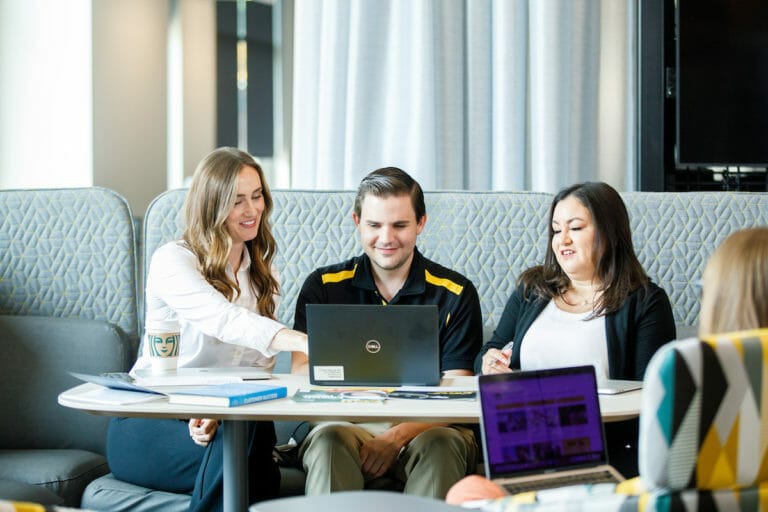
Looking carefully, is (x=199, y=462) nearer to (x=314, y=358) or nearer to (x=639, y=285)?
(x=314, y=358)

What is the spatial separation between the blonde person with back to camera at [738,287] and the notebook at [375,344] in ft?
2.30

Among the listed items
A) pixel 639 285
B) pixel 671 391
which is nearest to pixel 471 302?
pixel 639 285

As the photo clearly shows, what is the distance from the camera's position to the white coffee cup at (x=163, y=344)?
6.75 ft

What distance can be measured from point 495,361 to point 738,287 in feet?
3.55

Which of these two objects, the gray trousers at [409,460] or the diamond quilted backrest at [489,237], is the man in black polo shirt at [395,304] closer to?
the gray trousers at [409,460]

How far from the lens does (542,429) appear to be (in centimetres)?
143

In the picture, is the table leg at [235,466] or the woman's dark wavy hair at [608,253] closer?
the table leg at [235,466]

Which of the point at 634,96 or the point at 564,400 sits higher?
the point at 634,96

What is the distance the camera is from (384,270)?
2.45 m

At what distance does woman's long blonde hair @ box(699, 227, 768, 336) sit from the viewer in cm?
120

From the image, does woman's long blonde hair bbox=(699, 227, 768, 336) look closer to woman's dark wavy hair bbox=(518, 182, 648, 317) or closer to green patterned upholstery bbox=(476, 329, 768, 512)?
green patterned upholstery bbox=(476, 329, 768, 512)

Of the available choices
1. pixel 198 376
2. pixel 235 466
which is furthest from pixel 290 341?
pixel 235 466

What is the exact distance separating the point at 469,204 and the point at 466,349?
57 cm

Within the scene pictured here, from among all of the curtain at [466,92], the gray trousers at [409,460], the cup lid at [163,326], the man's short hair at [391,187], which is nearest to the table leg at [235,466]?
the gray trousers at [409,460]
